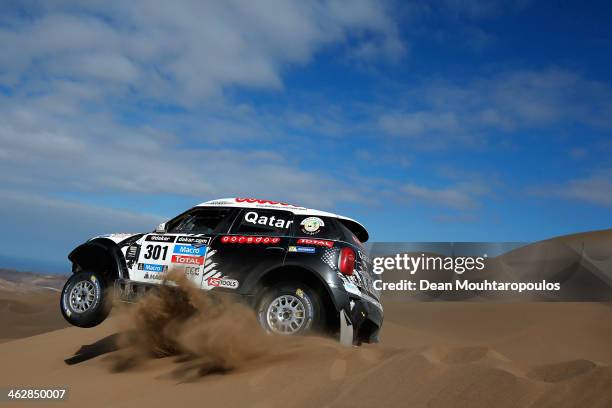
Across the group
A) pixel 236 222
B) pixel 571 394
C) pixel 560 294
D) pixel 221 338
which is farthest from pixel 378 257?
pixel 571 394

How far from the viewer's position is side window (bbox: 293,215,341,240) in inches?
267

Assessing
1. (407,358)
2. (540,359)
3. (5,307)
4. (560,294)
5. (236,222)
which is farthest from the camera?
(5,307)

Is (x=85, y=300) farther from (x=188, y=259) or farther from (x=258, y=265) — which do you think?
(x=258, y=265)

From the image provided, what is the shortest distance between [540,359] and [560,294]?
4525 mm

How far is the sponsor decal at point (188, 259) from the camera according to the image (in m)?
6.89

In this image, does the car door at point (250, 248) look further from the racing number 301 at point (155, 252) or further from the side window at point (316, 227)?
the racing number 301 at point (155, 252)

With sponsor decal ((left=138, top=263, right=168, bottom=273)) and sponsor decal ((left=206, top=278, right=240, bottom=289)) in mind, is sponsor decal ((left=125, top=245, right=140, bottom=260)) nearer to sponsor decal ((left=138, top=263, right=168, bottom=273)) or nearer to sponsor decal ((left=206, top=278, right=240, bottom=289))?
sponsor decal ((left=138, top=263, right=168, bottom=273))

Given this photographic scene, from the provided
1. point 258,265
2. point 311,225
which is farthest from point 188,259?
point 311,225

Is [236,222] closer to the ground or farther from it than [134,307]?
farther from it

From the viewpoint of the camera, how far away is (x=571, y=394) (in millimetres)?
3498

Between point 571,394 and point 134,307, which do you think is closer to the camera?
point 571,394

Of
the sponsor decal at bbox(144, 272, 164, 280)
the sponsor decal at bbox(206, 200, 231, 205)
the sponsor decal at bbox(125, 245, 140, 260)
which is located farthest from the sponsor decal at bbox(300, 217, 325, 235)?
the sponsor decal at bbox(125, 245, 140, 260)

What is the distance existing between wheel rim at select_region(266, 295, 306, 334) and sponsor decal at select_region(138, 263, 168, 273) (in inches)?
58.2

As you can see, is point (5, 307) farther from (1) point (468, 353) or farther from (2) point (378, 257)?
(1) point (468, 353)
